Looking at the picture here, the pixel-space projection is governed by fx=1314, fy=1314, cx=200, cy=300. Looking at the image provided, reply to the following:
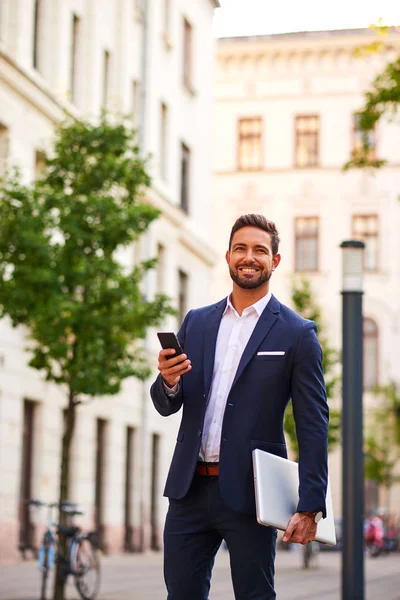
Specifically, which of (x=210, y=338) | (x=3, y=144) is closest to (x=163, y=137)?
(x=3, y=144)

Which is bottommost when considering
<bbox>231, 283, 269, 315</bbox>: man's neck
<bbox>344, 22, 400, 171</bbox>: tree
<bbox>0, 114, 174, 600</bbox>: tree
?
<bbox>231, 283, 269, 315</bbox>: man's neck

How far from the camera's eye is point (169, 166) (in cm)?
3406

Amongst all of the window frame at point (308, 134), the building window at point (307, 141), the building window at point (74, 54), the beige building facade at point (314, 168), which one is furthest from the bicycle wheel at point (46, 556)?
the building window at point (307, 141)

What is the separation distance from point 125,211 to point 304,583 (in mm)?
7527

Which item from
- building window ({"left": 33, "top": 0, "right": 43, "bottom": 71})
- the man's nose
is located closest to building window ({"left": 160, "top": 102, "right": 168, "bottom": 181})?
building window ({"left": 33, "top": 0, "right": 43, "bottom": 71})

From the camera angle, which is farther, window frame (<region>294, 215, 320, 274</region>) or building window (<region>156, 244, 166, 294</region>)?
window frame (<region>294, 215, 320, 274</region>)

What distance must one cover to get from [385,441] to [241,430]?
42.9 m

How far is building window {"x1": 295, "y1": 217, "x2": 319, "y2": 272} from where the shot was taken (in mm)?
50531

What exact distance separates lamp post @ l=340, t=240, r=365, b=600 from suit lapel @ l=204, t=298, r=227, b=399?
18.1ft

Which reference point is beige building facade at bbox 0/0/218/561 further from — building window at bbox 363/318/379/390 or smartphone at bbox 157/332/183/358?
building window at bbox 363/318/379/390

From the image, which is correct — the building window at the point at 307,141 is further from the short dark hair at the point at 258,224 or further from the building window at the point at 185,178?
the short dark hair at the point at 258,224

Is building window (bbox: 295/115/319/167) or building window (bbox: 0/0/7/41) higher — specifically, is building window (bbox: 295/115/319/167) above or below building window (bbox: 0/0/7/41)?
above

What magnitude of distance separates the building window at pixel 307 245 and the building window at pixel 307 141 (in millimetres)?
2292

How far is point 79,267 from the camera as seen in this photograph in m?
14.9
